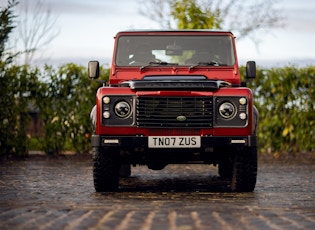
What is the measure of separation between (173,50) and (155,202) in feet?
10.9

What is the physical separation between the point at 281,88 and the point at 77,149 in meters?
5.06

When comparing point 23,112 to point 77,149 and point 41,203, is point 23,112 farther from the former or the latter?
point 41,203

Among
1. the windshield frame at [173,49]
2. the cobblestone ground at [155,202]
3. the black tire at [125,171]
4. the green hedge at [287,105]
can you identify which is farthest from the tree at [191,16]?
the windshield frame at [173,49]

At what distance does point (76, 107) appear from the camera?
19.2 m

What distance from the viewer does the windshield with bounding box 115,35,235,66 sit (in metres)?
11.8

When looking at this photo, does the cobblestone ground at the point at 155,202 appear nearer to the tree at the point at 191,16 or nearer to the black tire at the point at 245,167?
the black tire at the point at 245,167

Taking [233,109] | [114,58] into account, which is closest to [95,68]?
[114,58]

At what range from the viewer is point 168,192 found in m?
10.7

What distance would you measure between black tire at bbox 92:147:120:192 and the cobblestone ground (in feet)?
0.70

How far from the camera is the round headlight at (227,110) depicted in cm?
1026

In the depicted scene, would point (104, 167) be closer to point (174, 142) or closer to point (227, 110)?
point (174, 142)

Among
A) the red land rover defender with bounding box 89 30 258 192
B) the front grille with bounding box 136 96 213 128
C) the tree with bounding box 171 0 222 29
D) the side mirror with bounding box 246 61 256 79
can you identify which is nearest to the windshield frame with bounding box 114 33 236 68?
the side mirror with bounding box 246 61 256 79

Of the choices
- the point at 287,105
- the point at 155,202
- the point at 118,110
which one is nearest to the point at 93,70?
the point at 118,110

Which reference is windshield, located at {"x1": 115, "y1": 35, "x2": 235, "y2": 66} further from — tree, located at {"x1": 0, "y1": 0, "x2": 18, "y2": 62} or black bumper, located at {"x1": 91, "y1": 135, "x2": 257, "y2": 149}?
tree, located at {"x1": 0, "y1": 0, "x2": 18, "y2": 62}
